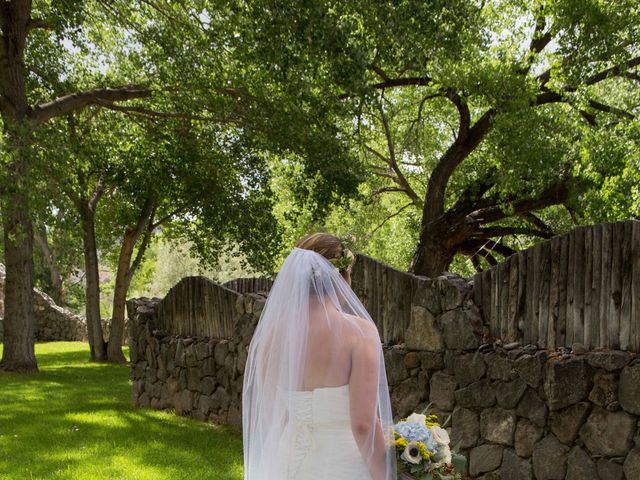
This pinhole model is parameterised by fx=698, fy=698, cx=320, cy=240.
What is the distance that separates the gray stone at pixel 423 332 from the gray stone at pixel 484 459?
103 centimetres

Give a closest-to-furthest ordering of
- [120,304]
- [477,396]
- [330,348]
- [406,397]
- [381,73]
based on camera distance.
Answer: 1. [330,348]
2. [477,396]
3. [406,397]
4. [381,73]
5. [120,304]

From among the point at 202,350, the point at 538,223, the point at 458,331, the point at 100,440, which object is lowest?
the point at 100,440

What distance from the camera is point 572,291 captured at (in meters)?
5.84

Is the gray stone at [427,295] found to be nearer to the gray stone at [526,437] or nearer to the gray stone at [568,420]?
the gray stone at [526,437]

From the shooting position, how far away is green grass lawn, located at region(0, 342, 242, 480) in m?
7.34

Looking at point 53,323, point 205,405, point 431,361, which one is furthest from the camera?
point 53,323

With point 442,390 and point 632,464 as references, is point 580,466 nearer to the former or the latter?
point 632,464

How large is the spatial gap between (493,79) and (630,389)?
35.2 ft

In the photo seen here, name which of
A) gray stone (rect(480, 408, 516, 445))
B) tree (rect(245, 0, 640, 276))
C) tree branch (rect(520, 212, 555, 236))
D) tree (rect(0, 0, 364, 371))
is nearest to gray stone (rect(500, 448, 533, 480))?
gray stone (rect(480, 408, 516, 445))

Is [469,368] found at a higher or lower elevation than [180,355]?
higher

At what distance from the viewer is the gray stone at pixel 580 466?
18.0 feet

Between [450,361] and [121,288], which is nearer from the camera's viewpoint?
[450,361]

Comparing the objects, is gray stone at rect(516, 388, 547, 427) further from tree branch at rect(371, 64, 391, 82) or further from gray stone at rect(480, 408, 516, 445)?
tree branch at rect(371, 64, 391, 82)

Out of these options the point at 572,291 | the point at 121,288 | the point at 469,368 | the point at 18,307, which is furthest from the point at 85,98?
A: the point at 572,291
